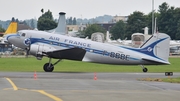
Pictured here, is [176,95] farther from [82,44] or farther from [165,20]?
[165,20]

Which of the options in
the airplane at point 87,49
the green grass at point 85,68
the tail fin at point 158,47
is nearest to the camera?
Result: the airplane at point 87,49

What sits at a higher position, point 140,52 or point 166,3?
point 166,3

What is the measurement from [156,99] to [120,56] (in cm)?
2302

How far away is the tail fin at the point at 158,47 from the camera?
1615 inches

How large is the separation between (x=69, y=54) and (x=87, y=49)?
1.78 metres

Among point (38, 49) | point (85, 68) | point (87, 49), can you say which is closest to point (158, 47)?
point (87, 49)

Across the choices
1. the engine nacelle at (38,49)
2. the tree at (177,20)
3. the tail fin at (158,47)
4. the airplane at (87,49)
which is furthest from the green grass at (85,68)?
the tree at (177,20)

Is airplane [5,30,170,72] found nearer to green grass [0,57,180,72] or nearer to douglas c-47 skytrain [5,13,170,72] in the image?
douglas c-47 skytrain [5,13,170,72]

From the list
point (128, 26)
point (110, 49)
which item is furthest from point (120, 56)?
point (128, 26)

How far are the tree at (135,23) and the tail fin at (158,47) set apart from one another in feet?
314

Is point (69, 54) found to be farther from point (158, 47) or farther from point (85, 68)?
point (85, 68)

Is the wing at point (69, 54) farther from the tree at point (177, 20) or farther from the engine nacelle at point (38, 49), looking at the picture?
the tree at point (177, 20)

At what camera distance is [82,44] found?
40719 millimetres

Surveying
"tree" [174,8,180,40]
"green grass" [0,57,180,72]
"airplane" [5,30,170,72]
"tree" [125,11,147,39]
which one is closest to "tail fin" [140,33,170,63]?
"airplane" [5,30,170,72]
